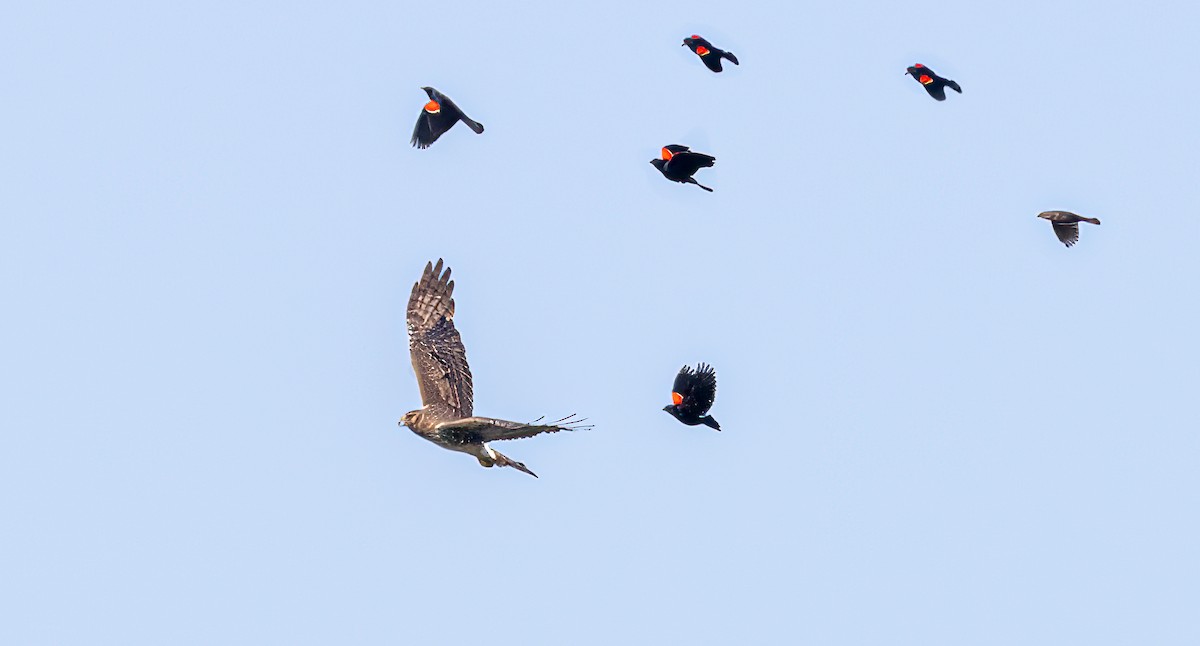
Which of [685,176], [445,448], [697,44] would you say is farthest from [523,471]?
[697,44]

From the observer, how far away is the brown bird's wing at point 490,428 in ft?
125

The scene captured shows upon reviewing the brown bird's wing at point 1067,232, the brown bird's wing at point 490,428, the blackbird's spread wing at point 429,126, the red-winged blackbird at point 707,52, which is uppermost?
the red-winged blackbird at point 707,52

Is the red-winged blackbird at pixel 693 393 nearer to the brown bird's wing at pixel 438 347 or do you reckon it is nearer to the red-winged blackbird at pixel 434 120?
the brown bird's wing at pixel 438 347

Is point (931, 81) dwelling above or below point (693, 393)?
above

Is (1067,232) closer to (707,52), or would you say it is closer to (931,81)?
(931,81)

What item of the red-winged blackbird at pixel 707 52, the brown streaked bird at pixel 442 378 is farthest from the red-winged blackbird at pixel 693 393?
the red-winged blackbird at pixel 707 52

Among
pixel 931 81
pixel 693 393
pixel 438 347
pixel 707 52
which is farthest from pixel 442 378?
pixel 931 81

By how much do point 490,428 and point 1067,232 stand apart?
15081mm

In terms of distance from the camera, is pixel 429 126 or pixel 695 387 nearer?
pixel 695 387

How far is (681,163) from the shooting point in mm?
45250

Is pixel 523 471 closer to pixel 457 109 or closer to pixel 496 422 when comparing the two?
pixel 496 422

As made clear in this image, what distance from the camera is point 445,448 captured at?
140 feet

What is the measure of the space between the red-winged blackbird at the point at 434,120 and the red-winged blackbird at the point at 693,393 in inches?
285

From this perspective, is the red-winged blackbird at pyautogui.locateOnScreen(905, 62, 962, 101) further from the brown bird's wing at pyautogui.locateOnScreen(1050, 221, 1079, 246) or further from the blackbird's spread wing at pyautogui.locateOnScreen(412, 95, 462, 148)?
the blackbird's spread wing at pyautogui.locateOnScreen(412, 95, 462, 148)
